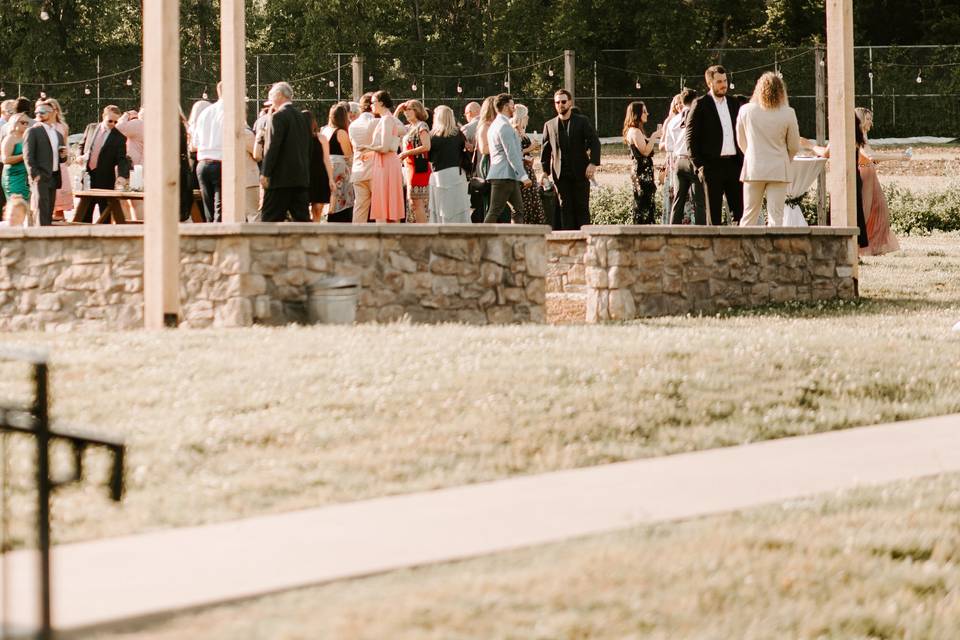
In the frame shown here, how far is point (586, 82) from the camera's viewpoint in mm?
47625

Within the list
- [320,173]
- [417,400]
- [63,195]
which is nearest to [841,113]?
[320,173]

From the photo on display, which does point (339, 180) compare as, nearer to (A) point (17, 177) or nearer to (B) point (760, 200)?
(A) point (17, 177)

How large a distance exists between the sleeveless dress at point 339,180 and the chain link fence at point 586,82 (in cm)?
2036

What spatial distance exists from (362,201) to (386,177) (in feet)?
1.34

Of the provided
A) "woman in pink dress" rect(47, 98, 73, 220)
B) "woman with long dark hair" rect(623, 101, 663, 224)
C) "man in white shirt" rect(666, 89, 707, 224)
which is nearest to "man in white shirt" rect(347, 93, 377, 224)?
"woman with long dark hair" rect(623, 101, 663, 224)

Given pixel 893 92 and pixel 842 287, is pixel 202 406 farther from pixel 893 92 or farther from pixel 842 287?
pixel 893 92

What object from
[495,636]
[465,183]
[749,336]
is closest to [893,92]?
[465,183]

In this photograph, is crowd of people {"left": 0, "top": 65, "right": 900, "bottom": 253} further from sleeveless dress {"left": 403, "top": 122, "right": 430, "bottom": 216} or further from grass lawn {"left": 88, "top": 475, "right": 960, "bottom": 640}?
grass lawn {"left": 88, "top": 475, "right": 960, "bottom": 640}

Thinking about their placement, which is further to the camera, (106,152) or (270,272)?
(106,152)

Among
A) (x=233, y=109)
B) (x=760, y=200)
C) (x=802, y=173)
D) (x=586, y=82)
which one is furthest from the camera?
(x=586, y=82)

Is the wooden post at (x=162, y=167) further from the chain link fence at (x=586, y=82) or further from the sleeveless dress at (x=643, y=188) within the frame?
the chain link fence at (x=586, y=82)

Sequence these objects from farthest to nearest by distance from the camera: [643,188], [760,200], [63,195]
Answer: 1. [63,195]
2. [643,188]
3. [760,200]

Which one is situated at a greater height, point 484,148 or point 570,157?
point 484,148

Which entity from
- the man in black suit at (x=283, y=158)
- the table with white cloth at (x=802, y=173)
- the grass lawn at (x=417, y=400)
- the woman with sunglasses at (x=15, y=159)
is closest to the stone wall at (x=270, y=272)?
the grass lawn at (x=417, y=400)
